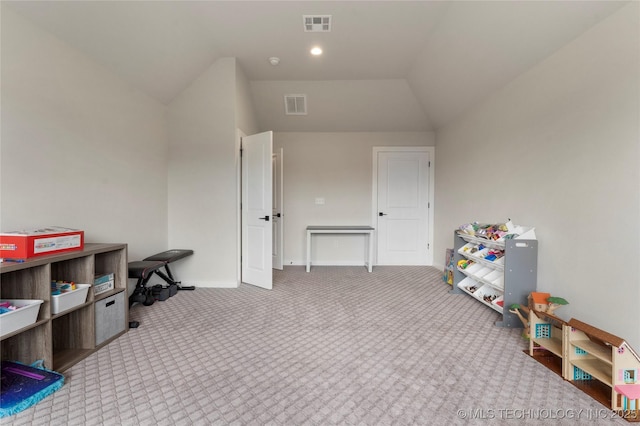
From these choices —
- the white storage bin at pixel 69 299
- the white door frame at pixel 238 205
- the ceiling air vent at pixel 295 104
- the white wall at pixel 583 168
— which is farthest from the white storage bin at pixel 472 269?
the white storage bin at pixel 69 299

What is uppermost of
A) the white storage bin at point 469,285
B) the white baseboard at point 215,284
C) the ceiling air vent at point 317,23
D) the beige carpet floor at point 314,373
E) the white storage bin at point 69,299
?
the ceiling air vent at point 317,23

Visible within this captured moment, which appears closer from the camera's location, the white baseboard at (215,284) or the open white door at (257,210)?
the open white door at (257,210)

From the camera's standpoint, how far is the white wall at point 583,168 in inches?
64.2

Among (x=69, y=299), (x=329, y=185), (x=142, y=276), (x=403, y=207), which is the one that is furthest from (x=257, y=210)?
(x=403, y=207)

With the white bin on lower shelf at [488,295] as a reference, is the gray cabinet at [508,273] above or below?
above

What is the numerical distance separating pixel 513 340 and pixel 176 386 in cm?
243

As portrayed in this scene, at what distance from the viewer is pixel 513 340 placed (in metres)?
2.10

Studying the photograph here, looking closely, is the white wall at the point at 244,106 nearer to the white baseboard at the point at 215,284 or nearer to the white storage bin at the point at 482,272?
the white baseboard at the point at 215,284

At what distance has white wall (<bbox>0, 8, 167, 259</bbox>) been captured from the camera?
5.82 feet

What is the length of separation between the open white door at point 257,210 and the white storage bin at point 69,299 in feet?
5.69

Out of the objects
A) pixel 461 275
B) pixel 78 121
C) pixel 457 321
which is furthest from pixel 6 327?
pixel 461 275

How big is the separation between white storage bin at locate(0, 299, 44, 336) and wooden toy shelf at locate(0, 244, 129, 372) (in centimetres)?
3

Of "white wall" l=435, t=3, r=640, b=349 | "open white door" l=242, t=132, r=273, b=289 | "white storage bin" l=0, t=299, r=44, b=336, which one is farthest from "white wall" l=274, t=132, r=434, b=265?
"white storage bin" l=0, t=299, r=44, b=336

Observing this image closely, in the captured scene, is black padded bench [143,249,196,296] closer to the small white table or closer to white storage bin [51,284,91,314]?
white storage bin [51,284,91,314]
